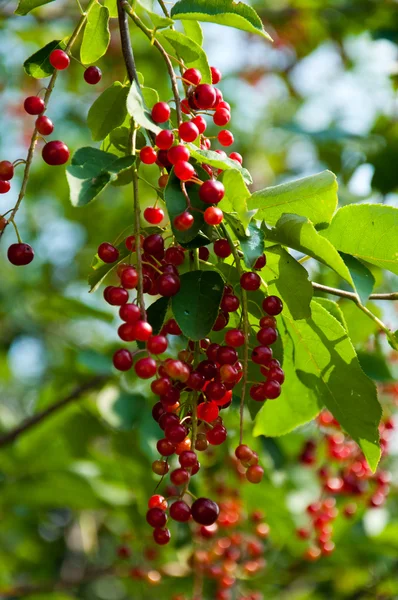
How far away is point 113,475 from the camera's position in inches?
113

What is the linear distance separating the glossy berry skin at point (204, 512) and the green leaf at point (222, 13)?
27.1 inches

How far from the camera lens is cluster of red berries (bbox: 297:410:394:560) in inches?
88.2

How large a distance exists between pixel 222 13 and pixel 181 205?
0.35 m

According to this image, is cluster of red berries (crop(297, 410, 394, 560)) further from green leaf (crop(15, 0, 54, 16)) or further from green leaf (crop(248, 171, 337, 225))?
A: green leaf (crop(15, 0, 54, 16))

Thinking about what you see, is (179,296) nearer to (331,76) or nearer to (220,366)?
(220,366)

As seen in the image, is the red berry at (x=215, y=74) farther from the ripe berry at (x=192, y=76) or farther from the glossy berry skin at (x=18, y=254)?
the glossy berry skin at (x=18, y=254)

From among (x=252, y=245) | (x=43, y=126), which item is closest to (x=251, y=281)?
(x=252, y=245)

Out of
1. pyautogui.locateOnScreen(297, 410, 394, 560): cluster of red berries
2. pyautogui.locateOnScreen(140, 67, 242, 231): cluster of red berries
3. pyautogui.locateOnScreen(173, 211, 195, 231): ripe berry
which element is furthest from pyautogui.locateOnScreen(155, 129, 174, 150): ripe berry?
pyautogui.locateOnScreen(297, 410, 394, 560): cluster of red berries

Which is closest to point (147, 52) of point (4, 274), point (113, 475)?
point (4, 274)

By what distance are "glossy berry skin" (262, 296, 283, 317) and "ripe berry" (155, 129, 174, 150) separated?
0.26 metres

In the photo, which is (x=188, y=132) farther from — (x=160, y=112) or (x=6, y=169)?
(x=6, y=169)

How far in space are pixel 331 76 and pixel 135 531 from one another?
3.54 meters

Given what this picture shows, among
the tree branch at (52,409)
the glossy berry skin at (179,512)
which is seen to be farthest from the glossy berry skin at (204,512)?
the tree branch at (52,409)

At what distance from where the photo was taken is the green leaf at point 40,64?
3.74 ft
